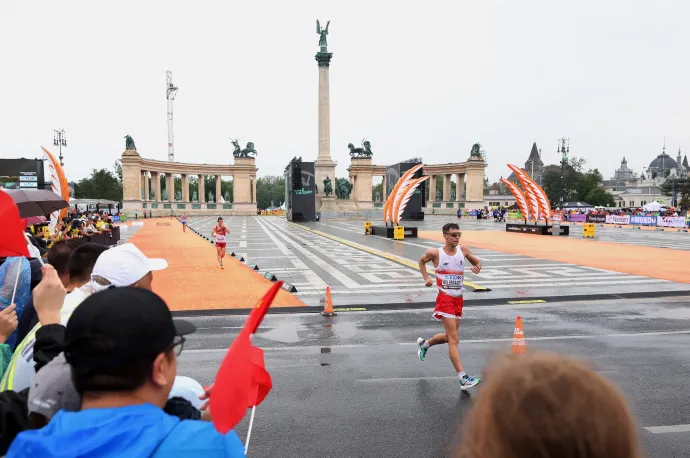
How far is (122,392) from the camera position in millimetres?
1747

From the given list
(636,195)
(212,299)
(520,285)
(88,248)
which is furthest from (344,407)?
(636,195)

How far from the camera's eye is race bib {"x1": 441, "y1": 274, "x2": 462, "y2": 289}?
6777mm

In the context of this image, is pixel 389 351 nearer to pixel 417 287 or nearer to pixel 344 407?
pixel 344 407

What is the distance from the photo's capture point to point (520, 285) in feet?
47.3

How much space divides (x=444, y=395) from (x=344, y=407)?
4.15 feet

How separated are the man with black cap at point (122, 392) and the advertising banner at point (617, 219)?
2366 inches

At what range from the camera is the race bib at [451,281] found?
6.78m

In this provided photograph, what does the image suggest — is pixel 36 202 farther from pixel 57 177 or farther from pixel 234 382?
pixel 234 382

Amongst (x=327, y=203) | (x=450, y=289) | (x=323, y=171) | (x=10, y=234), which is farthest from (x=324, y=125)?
(x=10, y=234)

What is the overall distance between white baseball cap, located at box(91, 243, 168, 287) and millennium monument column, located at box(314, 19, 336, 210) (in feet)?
222

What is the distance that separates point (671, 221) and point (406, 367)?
49.5 m

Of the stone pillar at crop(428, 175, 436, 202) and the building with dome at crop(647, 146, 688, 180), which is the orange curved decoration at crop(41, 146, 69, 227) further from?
the building with dome at crop(647, 146, 688, 180)

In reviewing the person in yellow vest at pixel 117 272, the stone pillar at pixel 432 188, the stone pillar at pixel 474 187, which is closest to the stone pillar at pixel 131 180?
the stone pillar at pixel 432 188

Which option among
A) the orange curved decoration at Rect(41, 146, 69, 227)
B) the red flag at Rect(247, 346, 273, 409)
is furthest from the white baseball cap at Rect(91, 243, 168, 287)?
the orange curved decoration at Rect(41, 146, 69, 227)
